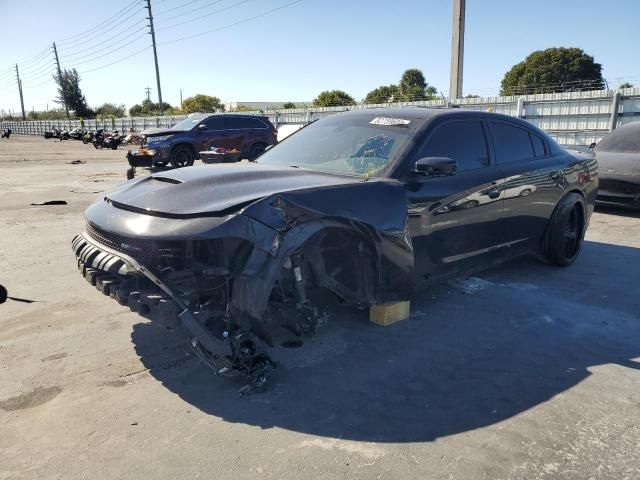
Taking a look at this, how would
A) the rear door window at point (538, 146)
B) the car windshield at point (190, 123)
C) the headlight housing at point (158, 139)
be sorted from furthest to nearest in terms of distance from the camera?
the car windshield at point (190, 123) < the headlight housing at point (158, 139) < the rear door window at point (538, 146)

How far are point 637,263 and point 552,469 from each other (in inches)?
172

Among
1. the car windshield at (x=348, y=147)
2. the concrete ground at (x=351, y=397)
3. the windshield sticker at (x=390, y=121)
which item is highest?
the windshield sticker at (x=390, y=121)

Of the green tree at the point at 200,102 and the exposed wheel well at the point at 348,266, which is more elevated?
the green tree at the point at 200,102

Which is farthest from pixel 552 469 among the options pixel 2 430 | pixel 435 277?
pixel 2 430

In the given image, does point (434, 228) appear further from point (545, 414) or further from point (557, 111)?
point (557, 111)

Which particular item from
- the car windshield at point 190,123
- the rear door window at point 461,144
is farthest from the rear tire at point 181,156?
the rear door window at point 461,144

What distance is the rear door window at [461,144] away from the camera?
13.1 feet

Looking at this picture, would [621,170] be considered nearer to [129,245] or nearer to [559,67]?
[129,245]

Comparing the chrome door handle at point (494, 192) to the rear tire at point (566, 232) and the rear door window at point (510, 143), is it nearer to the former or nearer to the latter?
the rear door window at point (510, 143)

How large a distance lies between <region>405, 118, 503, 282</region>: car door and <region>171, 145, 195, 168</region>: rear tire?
40.1ft

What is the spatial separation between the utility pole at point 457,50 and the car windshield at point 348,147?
559 inches

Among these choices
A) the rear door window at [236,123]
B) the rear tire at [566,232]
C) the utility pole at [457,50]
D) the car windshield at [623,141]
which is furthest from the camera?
the utility pole at [457,50]

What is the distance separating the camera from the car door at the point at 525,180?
4.64 metres

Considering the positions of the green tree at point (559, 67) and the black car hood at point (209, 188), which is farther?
the green tree at point (559, 67)
